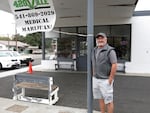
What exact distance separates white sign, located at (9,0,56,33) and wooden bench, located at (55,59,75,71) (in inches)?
351

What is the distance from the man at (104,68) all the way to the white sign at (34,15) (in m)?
1.40

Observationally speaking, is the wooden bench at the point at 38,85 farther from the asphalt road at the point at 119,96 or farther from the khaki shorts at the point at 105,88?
the khaki shorts at the point at 105,88

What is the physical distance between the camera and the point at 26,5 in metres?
5.26

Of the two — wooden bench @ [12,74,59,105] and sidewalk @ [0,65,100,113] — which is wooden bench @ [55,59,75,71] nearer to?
wooden bench @ [12,74,59,105]

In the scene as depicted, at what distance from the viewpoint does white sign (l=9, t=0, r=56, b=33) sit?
503cm

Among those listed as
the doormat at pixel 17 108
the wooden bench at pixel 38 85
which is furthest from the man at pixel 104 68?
the doormat at pixel 17 108

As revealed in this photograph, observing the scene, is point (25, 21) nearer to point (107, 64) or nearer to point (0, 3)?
point (107, 64)

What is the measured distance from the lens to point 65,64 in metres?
14.4

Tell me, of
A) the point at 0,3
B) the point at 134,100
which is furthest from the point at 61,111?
the point at 0,3

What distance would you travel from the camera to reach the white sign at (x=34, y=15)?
5.03m

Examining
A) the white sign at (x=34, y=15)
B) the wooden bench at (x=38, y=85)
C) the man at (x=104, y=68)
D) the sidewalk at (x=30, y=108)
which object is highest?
the white sign at (x=34, y=15)

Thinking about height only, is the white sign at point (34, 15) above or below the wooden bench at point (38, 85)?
above

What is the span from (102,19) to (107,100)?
9.65 m

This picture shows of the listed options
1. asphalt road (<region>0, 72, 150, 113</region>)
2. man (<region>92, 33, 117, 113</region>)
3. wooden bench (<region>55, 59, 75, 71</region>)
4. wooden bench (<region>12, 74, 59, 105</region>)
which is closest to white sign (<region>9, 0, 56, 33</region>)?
man (<region>92, 33, 117, 113</region>)
